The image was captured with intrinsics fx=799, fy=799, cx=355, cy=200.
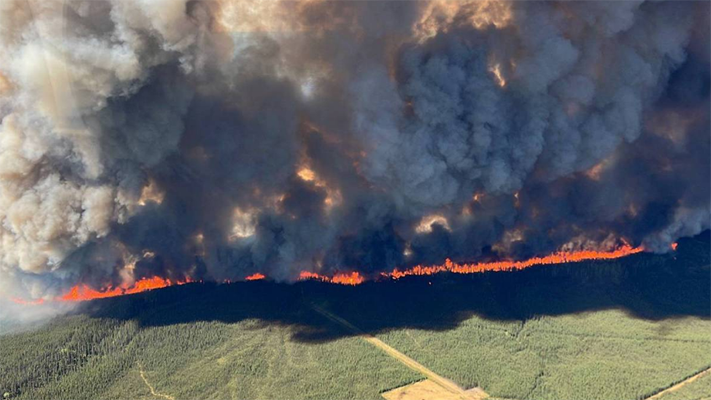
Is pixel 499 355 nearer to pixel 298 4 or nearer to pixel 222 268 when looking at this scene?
pixel 222 268

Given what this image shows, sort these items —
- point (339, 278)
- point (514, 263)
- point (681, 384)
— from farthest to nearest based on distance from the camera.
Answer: point (514, 263), point (339, 278), point (681, 384)

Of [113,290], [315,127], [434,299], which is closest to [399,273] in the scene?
[434,299]

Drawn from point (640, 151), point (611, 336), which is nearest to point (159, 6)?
point (611, 336)

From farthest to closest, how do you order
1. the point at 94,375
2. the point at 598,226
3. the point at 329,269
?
the point at 598,226 < the point at 329,269 < the point at 94,375

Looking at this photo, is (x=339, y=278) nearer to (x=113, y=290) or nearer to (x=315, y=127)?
(x=315, y=127)

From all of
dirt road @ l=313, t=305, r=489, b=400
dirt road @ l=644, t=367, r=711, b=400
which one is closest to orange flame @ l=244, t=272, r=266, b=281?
dirt road @ l=313, t=305, r=489, b=400
